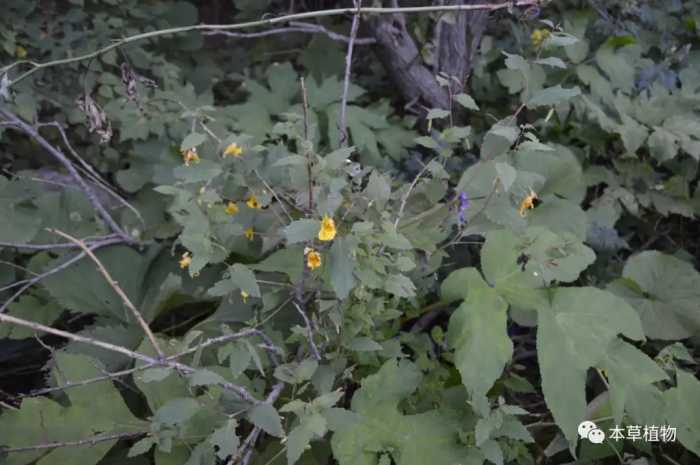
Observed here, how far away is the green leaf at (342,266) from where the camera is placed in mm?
1447

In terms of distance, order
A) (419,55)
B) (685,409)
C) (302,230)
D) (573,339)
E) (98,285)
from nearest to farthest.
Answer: (302,230)
(573,339)
(685,409)
(98,285)
(419,55)

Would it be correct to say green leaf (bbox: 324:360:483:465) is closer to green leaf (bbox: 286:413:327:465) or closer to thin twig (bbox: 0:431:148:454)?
green leaf (bbox: 286:413:327:465)

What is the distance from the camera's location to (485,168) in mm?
1956

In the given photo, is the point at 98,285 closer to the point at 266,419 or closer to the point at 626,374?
the point at 266,419

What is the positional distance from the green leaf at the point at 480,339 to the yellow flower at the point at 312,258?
15.8 inches

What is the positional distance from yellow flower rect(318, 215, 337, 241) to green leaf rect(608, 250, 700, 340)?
1136mm

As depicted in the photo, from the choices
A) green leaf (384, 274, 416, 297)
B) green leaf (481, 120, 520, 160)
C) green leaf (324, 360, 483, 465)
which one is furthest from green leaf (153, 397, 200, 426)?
green leaf (481, 120, 520, 160)

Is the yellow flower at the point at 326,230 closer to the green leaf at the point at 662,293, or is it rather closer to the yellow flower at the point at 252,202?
the yellow flower at the point at 252,202

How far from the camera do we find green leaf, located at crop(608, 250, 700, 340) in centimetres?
206

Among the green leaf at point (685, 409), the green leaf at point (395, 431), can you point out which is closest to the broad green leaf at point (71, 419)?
the green leaf at point (395, 431)

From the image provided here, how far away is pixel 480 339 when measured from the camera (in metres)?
1.63

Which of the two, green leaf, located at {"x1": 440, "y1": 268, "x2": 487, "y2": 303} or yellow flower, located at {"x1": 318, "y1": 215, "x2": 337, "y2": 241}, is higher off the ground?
yellow flower, located at {"x1": 318, "y1": 215, "x2": 337, "y2": 241}

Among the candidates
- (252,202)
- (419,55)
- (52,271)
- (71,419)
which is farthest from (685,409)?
(52,271)

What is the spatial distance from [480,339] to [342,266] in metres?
0.42
